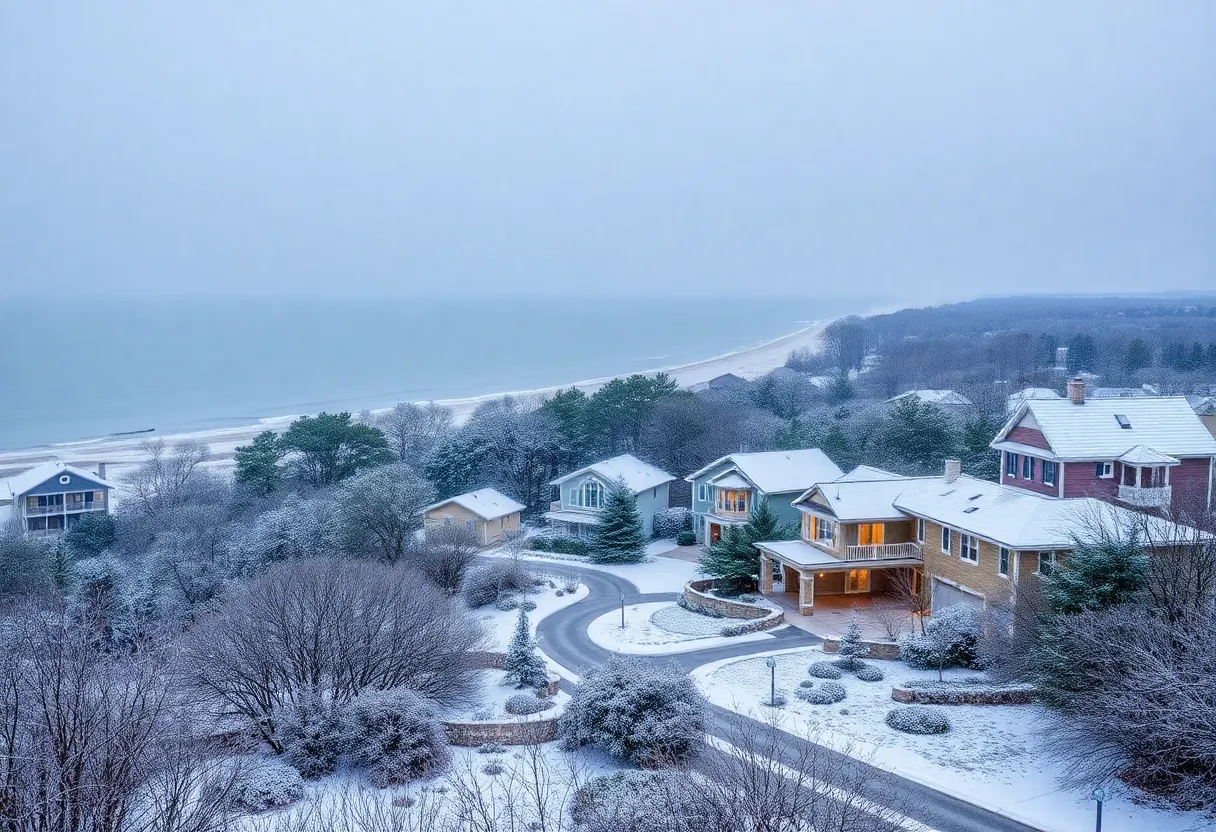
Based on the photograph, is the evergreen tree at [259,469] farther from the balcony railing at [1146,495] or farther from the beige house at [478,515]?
the balcony railing at [1146,495]

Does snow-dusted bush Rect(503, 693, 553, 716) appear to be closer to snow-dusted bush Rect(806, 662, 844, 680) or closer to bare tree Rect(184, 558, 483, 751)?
bare tree Rect(184, 558, 483, 751)

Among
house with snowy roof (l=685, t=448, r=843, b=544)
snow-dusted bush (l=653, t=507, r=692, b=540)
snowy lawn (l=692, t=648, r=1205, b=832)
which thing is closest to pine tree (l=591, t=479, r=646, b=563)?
house with snowy roof (l=685, t=448, r=843, b=544)

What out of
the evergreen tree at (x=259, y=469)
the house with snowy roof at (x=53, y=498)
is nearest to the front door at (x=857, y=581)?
the evergreen tree at (x=259, y=469)

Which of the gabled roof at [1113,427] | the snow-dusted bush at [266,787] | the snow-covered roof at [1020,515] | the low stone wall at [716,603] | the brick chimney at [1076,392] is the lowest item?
the low stone wall at [716,603]

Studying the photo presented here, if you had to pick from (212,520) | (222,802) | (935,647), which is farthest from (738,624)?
(212,520)

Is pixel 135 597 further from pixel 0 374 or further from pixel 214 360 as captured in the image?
pixel 214 360
